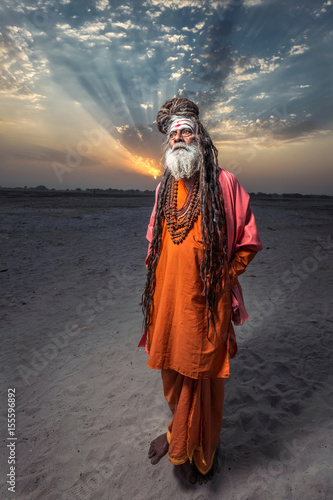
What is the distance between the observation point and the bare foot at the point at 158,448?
90.5 inches

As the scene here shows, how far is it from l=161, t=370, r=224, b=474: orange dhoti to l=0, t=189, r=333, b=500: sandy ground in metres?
0.30

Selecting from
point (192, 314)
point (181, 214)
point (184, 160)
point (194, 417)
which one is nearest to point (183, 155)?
point (184, 160)

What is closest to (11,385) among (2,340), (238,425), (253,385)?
(2,340)

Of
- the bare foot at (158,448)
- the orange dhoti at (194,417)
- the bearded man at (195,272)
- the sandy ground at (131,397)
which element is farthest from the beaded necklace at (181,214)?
the sandy ground at (131,397)

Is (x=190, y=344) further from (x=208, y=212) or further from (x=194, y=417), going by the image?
(x=208, y=212)

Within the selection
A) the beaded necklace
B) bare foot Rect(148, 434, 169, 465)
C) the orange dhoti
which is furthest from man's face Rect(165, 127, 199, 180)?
bare foot Rect(148, 434, 169, 465)

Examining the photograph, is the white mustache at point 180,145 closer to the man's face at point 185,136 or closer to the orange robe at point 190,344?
the man's face at point 185,136

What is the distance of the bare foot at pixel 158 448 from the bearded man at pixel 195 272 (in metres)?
0.33

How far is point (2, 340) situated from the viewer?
13.4ft

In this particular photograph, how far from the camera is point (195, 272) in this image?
5.97 feet

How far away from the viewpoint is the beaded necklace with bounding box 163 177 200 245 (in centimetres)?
186

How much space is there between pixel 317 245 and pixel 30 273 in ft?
33.4

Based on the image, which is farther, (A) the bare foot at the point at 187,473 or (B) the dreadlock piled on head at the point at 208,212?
(A) the bare foot at the point at 187,473

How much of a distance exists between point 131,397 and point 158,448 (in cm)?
71
